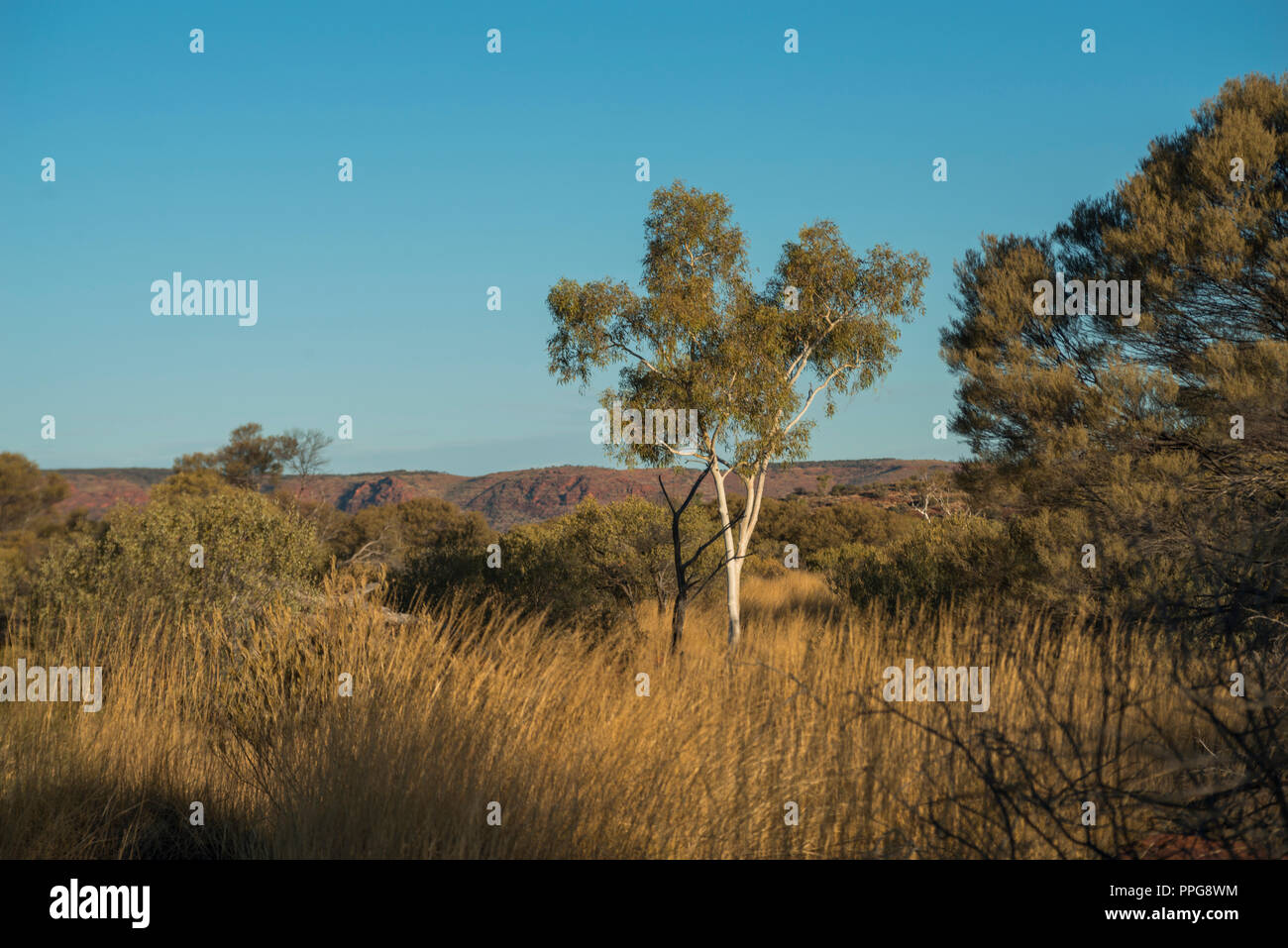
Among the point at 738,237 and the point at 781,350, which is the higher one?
the point at 738,237

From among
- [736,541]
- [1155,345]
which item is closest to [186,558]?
[736,541]

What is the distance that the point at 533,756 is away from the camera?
418 cm

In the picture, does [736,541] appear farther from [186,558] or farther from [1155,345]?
[186,558]

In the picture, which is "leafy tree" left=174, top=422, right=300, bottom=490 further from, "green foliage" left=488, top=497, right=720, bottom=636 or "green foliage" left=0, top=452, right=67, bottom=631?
"green foliage" left=488, top=497, right=720, bottom=636

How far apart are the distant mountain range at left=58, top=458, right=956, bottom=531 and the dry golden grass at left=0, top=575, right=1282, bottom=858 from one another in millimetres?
28972

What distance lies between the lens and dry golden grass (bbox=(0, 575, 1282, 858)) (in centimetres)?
360

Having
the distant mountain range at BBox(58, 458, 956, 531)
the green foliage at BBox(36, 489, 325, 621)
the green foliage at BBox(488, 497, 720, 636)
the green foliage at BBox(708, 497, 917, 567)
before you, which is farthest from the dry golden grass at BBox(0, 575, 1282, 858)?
the distant mountain range at BBox(58, 458, 956, 531)

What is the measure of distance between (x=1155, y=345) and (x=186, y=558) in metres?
14.0

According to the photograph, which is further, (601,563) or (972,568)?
(601,563)
